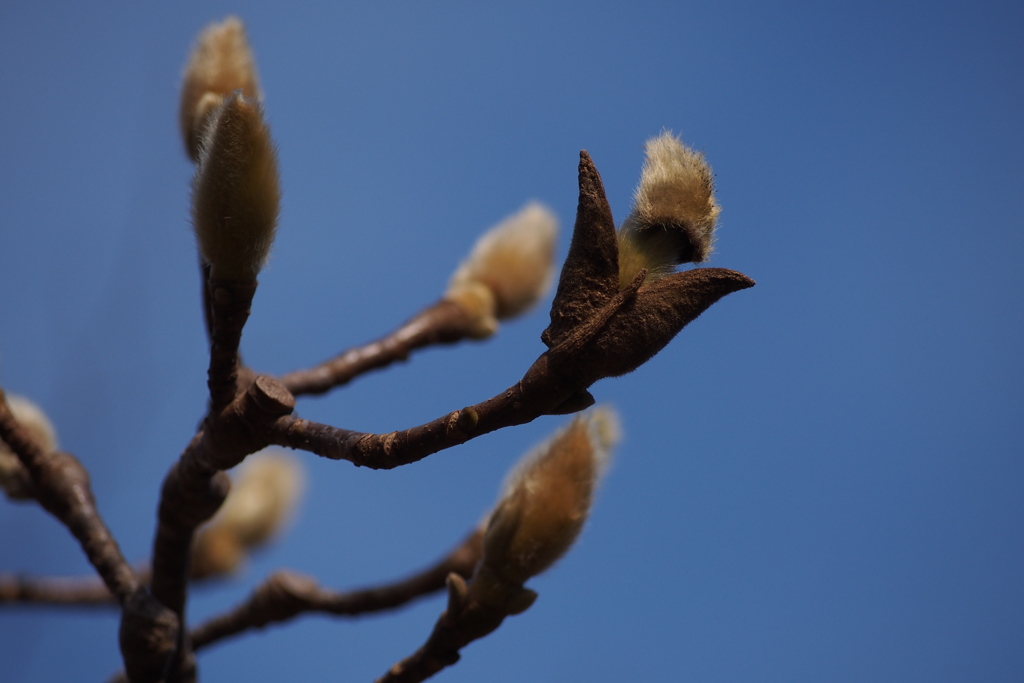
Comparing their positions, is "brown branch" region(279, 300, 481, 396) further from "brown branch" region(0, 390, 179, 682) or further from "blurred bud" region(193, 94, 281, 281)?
"blurred bud" region(193, 94, 281, 281)

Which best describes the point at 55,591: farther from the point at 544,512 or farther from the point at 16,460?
the point at 544,512

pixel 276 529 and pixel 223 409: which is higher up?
pixel 276 529

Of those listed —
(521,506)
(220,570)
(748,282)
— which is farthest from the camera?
(220,570)

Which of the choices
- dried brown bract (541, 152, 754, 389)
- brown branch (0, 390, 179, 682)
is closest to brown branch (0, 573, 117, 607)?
brown branch (0, 390, 179, 682)

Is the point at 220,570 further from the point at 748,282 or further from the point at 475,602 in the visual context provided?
the point at 748,282

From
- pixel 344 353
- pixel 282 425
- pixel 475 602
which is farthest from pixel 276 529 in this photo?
pixel 282 425

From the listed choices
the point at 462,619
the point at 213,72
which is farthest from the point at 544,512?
the point at 213,72

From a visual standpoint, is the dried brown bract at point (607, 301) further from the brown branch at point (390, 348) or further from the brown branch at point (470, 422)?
the brown branch at point (390, 348)
